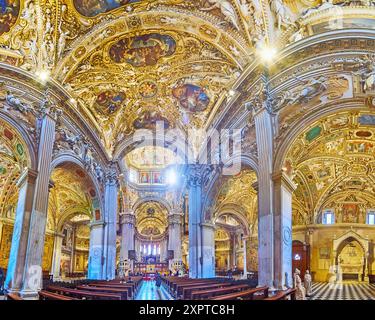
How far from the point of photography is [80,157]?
1838 centimetres

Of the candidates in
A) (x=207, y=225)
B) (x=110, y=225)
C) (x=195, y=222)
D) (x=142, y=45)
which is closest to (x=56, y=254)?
(x=110, y=225)

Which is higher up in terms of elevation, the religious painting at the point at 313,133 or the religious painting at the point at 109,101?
the religious painting at the point at 109,101

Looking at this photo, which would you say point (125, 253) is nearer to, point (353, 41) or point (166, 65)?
point (166, 65)

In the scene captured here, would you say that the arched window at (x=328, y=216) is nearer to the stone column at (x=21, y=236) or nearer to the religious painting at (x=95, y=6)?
the religious painting at (x=95, y=6)

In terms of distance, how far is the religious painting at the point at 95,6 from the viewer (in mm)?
13395

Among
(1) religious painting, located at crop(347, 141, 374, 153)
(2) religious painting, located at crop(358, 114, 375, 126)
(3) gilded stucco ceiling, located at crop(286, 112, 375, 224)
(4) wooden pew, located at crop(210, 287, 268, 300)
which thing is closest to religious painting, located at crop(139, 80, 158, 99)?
(3) gilded stucco ceiling, located at crop(286, 112, 375, 224)

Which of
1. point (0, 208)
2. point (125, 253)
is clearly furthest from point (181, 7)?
point (125, 253)

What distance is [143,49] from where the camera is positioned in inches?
648

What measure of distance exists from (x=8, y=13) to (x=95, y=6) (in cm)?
305

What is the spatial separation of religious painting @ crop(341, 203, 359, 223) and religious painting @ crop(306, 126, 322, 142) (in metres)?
12.1

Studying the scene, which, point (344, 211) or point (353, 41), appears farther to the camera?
point (344, 211)

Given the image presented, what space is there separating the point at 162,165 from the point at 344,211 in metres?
19.5

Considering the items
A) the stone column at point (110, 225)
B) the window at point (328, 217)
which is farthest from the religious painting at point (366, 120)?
the stone column at point (110, 225)

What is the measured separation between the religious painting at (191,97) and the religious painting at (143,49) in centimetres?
248
